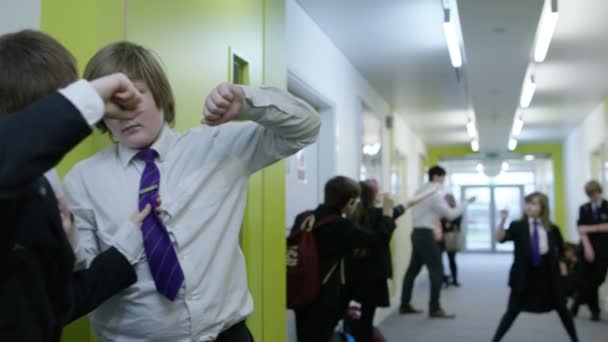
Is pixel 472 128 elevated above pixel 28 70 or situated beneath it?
elevated above

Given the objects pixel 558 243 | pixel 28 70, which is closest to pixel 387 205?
pixel 558 243

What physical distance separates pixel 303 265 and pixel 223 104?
2.28 metres

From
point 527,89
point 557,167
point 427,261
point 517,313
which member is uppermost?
point 527,89

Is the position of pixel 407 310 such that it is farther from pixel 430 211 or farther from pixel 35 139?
pixel 35 139

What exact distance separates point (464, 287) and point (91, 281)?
9416mm

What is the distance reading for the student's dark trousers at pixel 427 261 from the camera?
678 centimetres

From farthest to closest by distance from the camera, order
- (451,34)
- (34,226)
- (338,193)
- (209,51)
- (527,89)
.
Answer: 1. (527,89)
2. (451,34)
3. (338,193)
4. (209,51)
5. (34,226)

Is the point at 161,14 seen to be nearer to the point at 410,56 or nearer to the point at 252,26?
the point at 252,26

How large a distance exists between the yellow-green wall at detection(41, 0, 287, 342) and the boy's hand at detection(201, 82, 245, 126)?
0.71m

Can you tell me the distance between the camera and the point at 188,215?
4.25ft

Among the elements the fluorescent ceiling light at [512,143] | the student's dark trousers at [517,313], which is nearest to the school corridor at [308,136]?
the student's dark trousers at [517,313]

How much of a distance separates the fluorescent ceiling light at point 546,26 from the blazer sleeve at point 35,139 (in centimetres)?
374

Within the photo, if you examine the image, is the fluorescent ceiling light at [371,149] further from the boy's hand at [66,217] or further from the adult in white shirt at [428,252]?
the boy's hand at [66,217]

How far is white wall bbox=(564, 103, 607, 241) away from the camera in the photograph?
9.05 metres
